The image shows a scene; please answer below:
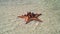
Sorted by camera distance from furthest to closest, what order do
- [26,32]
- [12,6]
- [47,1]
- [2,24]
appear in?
1. [47,1]
2. [12,6]
3. [2,24]
4. [26,32]

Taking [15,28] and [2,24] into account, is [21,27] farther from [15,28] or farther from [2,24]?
[2,24]

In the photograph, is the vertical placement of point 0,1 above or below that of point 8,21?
above

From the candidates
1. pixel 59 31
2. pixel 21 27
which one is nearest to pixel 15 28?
pixel 21 27

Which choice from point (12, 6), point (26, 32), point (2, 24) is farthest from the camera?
point (12, 6)

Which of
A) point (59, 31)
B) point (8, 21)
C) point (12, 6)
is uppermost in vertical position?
point (12, 6)

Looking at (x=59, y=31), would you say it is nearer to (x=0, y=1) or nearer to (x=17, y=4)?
(x=17, y=4)

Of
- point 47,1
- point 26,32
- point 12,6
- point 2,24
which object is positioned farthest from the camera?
point 47,1

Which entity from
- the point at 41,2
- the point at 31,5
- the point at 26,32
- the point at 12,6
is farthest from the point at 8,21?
the point at 41,2

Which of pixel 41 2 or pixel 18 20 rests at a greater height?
pixel 41 2

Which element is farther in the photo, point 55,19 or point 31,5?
point 31,5
